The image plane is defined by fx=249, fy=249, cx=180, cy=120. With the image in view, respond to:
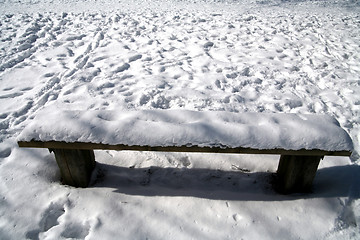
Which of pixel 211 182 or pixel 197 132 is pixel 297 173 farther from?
pixel 197 132

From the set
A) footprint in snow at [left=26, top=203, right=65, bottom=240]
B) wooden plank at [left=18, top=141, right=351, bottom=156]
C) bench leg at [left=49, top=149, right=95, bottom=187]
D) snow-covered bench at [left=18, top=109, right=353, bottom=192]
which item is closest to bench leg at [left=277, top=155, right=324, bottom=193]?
snow-covered bench at [left=18, top=109, right=353, bottom=192]

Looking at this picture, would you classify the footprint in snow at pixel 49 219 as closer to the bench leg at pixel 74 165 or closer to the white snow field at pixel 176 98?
the white snow field at pixel 176 98

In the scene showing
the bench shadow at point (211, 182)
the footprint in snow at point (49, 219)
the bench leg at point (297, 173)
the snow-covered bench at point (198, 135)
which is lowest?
the bench shadow at point (211, 182)

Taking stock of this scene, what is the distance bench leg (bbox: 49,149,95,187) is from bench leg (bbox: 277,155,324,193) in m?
1.81

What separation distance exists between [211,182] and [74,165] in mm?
1277

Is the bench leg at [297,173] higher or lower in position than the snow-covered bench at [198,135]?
lower

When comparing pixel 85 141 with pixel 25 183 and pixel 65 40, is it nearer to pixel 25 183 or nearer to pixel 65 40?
pixel 25 183

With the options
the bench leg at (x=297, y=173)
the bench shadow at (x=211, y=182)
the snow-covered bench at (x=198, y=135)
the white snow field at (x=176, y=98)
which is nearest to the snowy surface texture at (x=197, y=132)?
the snow-covered bench at (x=198, y=135)

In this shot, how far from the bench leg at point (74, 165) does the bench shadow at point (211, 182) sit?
4.9 inches

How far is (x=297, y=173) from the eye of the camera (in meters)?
2.15

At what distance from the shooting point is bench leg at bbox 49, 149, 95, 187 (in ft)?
7.00

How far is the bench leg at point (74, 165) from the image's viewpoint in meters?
2.13

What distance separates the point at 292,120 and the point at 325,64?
3262 mm

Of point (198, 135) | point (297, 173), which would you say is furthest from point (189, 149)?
point (297, 173)
